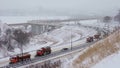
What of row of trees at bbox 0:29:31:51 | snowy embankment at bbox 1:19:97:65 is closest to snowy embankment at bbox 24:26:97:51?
snowy embankment at bbox 1:19:97:65

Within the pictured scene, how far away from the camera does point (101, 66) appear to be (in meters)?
12.9

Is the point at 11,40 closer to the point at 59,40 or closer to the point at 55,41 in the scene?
the point at 55,41

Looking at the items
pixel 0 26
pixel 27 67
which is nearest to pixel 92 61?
pixel 27 67

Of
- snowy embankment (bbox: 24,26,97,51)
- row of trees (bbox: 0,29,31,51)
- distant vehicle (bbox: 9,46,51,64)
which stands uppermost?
distant vehicle (bbox: 9,46,51,64)

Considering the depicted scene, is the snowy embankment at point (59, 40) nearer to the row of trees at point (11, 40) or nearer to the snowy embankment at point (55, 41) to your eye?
the snowy embankment at point (55, 41)

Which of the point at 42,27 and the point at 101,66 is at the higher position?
the point at 101,66

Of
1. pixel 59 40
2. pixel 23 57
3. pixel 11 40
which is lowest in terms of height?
pixel 59 40

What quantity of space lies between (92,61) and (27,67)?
10563 millimetres

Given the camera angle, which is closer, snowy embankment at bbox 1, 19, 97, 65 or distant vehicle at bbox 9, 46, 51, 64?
distant vehicle at bbox 9, 46, 51, 64

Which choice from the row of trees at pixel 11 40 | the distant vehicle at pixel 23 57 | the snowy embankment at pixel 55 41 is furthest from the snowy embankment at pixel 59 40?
the distant vehicle at pixel 23 57

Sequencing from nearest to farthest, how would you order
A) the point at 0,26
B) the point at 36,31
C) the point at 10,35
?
1. the point at 10,35
2. the point at 0,26
3. the point at 36,31

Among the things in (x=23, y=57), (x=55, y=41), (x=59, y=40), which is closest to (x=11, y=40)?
(x=55, y=41)

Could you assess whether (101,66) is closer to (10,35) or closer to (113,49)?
(113,49)

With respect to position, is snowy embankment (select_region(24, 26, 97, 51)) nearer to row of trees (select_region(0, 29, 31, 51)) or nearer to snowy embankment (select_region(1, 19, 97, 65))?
snowy embankment (select_region(1, 19, 97, 65))
